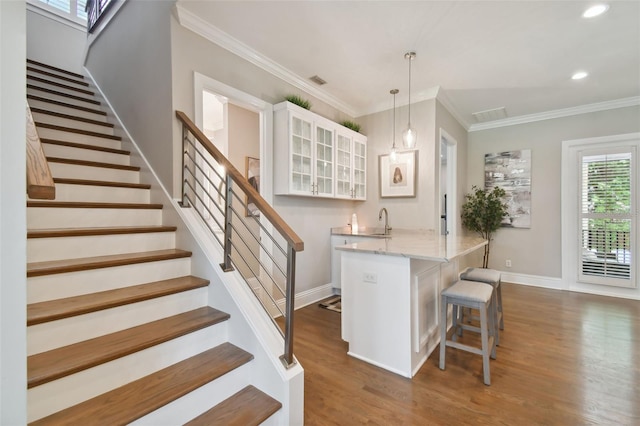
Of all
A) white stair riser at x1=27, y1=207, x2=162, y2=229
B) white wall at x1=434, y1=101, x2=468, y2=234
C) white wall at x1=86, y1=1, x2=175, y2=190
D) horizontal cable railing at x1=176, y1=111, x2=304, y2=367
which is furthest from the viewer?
white wall at x1=434, y1=101, x2=468, y2=234

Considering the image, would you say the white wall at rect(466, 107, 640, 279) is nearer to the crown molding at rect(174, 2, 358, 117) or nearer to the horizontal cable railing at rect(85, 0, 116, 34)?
the crown molding at rect(174, 2, 358, 117)

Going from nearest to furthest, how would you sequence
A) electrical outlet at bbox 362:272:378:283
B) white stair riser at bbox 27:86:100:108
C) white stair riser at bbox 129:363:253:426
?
1. white stair riser at bbox 129:363:253:426
2. electrical outlet at bbox 362:272:378:283
3. white stair riser at bbox 27:86:100:108

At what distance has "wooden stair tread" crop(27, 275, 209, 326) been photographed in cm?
137

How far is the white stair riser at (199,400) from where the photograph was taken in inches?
51.1

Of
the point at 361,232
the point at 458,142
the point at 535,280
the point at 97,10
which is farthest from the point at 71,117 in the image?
the point at 535,280

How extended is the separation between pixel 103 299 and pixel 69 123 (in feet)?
8.11

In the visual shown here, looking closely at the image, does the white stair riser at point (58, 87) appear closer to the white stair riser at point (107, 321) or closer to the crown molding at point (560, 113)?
the white stair riser at point (107, 321)

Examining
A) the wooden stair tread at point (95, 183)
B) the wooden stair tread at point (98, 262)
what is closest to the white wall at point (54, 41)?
the wooden stair tread at point (95, 183)

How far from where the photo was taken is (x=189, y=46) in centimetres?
252

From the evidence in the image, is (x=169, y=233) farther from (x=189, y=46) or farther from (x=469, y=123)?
(x=469, y=123)

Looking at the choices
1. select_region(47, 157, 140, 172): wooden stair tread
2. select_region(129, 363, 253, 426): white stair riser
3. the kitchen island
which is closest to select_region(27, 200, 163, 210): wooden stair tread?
select_region(47, 157, 140, 172): wooden stair tread

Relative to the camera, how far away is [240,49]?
2.90 metres

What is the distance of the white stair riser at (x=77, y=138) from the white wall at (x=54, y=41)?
2306 millimetres

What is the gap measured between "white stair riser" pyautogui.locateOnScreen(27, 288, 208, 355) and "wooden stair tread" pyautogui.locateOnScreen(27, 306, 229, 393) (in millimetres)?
30
